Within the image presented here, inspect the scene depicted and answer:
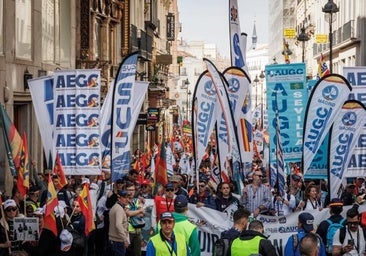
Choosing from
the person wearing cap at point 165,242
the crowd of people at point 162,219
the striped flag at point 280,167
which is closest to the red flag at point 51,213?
the crowd of people at point 162,219

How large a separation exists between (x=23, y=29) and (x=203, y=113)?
22.1 ft

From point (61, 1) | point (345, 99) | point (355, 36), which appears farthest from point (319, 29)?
point (345, 99)

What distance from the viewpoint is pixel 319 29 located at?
6438cm

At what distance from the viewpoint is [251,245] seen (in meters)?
8.80

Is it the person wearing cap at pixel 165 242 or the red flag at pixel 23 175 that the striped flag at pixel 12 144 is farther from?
the person wearing cap at pixel 165 242

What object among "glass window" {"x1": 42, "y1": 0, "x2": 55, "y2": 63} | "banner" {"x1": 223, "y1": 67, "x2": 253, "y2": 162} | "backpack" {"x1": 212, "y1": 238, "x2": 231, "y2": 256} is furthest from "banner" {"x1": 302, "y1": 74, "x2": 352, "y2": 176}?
"glass window" {"x1": 42, "y1": 0, "x2": 55, "y2": 63}

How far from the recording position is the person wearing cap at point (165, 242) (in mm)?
8859

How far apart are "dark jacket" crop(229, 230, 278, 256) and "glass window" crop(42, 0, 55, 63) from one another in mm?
15473

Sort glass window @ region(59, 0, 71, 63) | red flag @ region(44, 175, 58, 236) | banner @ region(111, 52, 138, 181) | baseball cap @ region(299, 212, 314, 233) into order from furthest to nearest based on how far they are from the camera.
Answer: glass window @ region(59, 0, 71, 63), banner @ region(111, 52, 138, 181), red flag @ region(44, 175, 58, 236), baseball cap @ region(299, 212, 314, 233)

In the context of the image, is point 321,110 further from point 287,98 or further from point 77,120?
point 77,120

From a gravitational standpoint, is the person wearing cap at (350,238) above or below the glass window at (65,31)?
below

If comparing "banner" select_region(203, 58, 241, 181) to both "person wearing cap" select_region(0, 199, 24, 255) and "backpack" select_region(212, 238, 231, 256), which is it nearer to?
"person wearing cap" select_region(0, 199, 24, 255)

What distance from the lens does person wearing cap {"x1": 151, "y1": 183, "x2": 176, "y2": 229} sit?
13.4 meters

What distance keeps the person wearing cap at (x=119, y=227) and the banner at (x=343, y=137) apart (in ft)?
11.8
